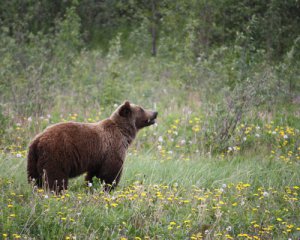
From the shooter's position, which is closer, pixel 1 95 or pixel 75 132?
pixel 75 132

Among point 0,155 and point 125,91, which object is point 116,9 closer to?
point 125,91

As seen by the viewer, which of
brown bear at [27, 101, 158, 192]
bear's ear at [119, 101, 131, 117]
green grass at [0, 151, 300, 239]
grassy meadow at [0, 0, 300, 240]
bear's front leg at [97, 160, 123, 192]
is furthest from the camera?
bear's ear at [119, 101, 131, 117]

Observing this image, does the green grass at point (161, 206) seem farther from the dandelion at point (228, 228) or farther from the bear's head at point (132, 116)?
the bear's head at point (132, 116)

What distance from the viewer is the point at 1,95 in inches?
460

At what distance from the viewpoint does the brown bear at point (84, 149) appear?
6.39 metres

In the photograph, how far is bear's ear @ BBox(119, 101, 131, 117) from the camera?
7.91 m

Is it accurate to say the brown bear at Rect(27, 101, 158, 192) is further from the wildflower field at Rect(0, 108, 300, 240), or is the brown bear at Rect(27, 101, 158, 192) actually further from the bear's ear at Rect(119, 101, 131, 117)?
the wildflower field at Rect(0, 108, 300, 240)

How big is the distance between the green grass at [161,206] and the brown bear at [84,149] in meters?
0.26

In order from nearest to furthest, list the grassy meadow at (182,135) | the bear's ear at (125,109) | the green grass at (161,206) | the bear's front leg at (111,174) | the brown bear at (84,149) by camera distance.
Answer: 1. the green grass at (161,206)
2. the grassy meadow at (182,135)
3. the brown bear at (84,149)
4. the bear's front leg at (111,174)
5. the bear's ear at (125,109)

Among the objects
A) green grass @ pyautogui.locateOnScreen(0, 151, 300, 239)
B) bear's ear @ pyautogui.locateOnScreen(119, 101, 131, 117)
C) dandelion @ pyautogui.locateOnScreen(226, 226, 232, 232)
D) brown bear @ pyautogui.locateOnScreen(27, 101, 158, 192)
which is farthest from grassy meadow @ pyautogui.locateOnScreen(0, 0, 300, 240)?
bear's ear @ pyautogui.locateOnScreen(119, 101, 131, 117)

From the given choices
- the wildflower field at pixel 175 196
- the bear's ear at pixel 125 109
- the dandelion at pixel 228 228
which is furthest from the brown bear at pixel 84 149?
the dandelion at pixel 228 228

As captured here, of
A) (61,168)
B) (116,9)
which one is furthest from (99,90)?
(116,9)

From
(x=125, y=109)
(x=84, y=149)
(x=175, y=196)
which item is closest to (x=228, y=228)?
(x=175, y=196)

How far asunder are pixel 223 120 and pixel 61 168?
15.2ft
